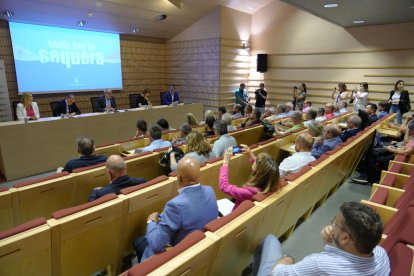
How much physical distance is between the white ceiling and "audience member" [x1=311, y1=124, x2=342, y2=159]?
3009 millimetres

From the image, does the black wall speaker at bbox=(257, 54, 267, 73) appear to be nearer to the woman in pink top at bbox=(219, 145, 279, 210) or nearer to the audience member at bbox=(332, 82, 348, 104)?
the audience member at bbox=(332, 82, 348, 104)

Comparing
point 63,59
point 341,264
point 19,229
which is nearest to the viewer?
point 341,264

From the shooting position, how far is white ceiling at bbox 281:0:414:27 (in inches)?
210

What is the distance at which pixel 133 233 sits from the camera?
7.07 feet

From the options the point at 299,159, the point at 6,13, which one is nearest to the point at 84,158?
the point at 299,159

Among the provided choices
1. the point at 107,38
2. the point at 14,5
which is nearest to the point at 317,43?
the point at 107,38

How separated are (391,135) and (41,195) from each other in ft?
17.6

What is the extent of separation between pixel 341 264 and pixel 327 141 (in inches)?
110

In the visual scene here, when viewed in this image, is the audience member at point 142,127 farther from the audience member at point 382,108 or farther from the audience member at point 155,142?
the audience member at point 382,108

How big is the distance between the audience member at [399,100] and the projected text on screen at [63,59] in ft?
27.6

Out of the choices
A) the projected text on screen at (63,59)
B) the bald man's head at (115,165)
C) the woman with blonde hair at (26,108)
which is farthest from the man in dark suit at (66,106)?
the bald man's head at (115,165)

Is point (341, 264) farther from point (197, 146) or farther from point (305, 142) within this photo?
point (197, 146)

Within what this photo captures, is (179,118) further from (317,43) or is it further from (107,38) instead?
(317,43)

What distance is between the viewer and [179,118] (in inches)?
307
